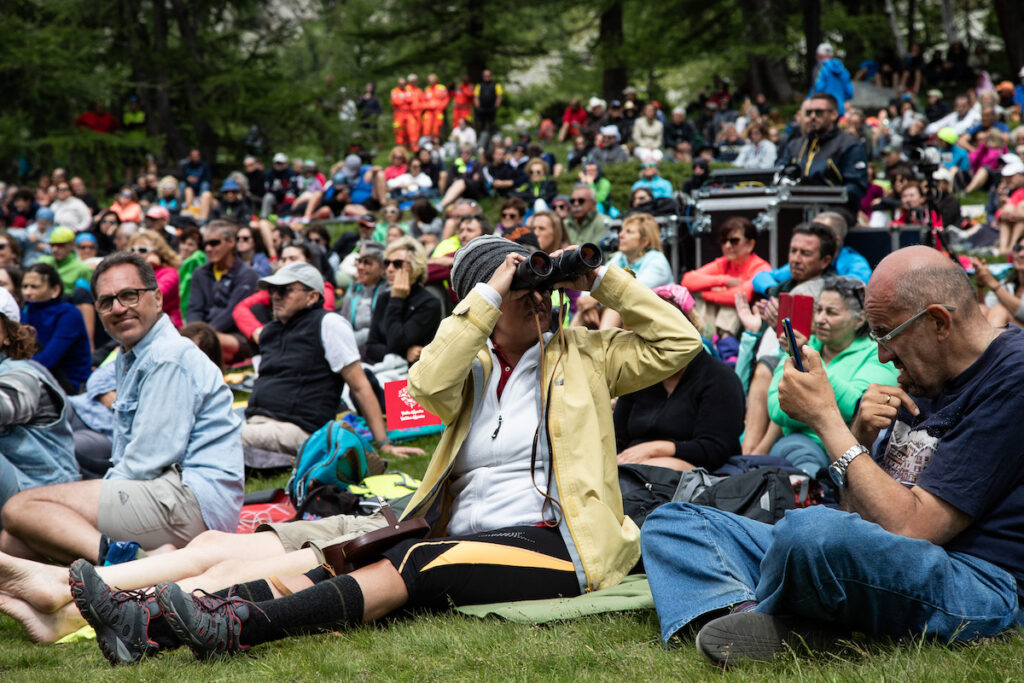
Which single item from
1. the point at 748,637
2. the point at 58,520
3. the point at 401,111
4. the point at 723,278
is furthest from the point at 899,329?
the point at 401,111

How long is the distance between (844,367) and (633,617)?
7.91 ft

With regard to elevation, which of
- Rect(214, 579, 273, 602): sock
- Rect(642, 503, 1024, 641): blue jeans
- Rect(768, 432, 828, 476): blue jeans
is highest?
Rect(642, 503, 1024, 641): blue jeans

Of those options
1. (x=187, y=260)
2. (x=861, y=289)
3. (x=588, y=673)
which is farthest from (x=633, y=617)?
Result: (x=187, y=260)

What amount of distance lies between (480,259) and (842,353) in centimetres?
244

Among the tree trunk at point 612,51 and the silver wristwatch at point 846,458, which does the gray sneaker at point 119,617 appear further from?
the tree trunk at point 612,51

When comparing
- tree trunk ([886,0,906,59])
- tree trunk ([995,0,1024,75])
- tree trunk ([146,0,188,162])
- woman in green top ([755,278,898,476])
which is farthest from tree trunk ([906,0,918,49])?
woman in green top ([755,278,898,476])

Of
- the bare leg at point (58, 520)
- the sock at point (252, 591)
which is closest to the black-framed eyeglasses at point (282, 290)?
the bare leg at point (58, 520)

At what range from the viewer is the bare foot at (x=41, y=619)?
3926mm

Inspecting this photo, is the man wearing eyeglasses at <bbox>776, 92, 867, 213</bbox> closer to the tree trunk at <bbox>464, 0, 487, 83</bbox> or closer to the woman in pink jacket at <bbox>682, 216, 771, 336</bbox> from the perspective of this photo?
the woman in pink jacket at <bbox>682, 216, 771, 336</bbox>

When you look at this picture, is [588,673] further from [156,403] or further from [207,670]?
[156,403]

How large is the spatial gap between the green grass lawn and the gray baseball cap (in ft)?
10.2

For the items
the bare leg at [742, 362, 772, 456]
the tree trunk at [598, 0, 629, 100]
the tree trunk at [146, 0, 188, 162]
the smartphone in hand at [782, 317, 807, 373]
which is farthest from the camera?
the tree trunk at [598, 0, 629, 100]

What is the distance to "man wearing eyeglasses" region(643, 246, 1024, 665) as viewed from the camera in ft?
8.33

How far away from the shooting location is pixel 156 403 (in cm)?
437
